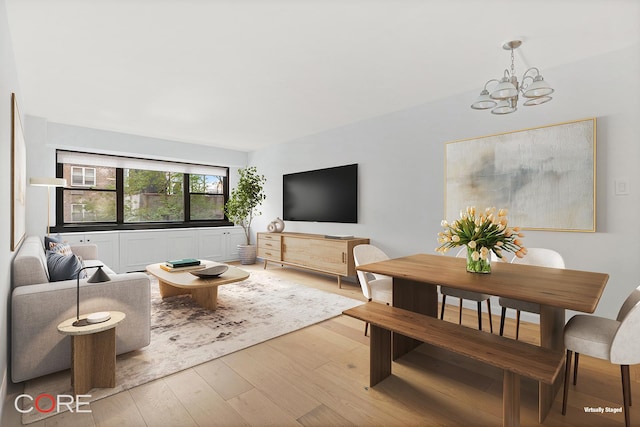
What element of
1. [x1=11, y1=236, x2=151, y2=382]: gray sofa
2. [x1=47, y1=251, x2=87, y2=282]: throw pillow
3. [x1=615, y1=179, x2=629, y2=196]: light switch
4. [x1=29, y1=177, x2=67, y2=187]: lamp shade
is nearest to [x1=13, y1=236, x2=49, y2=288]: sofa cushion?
[x1=11, y1=236, x2=151, y2=382]: gray sofa

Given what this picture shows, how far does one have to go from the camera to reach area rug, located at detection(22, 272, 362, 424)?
208 cm

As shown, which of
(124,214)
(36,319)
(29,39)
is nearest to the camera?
(36,319)

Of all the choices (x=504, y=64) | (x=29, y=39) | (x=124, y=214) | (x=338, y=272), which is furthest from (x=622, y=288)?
(x=124, y=214)

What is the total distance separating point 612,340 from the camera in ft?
5.11

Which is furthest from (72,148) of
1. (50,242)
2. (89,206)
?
(50,242)

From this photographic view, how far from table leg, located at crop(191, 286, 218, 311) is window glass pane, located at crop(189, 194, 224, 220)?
3.26 m

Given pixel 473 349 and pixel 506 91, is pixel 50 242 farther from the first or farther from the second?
pixel 506 91

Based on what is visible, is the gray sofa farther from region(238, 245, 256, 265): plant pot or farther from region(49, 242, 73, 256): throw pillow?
region(238, 245, 256, 265): plant pot

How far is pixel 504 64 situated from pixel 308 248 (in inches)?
134

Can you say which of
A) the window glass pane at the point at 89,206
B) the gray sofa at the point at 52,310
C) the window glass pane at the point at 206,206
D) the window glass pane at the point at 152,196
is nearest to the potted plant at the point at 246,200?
the window glass pane at the point at 206,206

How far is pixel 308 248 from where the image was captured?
491cm

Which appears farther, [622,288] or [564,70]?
[564,70]

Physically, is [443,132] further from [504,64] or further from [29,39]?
[29,39]

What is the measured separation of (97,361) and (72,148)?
436cm
